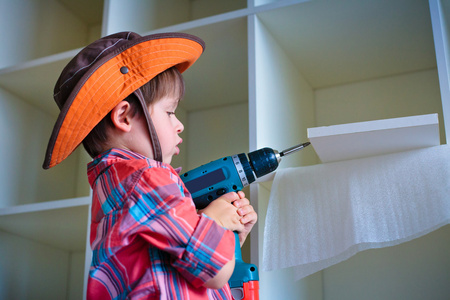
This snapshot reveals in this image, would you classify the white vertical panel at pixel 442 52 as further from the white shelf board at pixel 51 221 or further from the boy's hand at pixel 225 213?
the white shelf board at pixel 51 221

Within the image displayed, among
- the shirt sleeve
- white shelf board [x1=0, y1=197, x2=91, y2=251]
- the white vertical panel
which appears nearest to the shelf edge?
white shelf board [x1=0, y1=197, x2=91, y2=251]

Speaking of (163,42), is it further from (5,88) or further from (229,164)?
(5,88)

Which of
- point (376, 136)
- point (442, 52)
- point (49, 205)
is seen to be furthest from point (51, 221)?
point (442, 52)

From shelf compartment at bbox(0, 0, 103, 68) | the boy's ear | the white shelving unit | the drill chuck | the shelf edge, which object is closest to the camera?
the boy's ear

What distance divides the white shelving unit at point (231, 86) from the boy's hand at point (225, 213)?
0.18m

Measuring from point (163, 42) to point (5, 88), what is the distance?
0.90 meters

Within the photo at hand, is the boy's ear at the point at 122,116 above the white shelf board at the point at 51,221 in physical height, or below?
above

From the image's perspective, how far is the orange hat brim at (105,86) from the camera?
2.61ft

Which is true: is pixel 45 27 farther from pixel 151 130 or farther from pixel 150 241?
pixel 150 241

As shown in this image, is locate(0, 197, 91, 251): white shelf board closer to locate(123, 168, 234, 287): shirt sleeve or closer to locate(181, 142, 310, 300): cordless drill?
locate(181, 142, 310, 300): cordless drill

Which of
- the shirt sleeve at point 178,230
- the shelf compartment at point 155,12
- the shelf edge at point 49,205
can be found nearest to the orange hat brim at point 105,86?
the shirt sleeve at point 178,230

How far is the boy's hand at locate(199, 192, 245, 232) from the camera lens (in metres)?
0.85

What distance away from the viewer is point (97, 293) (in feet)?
2.49

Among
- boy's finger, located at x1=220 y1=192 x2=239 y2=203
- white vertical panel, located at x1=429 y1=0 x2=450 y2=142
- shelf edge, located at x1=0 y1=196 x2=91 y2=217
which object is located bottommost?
boy's finger, located at x1=220 y1=192 x2=239 y2=203
